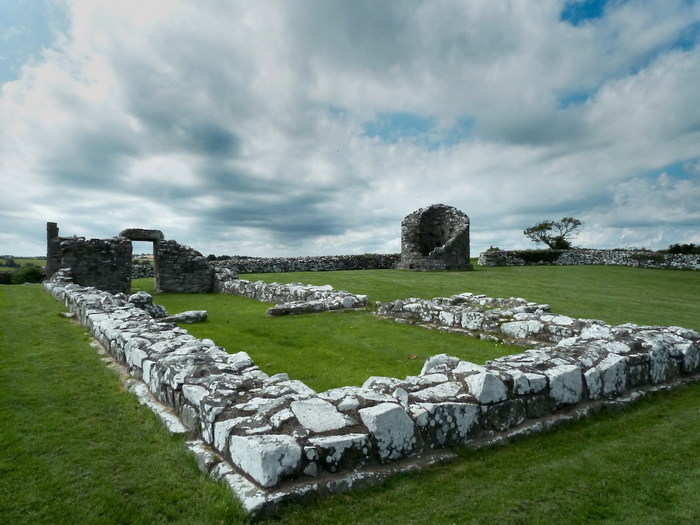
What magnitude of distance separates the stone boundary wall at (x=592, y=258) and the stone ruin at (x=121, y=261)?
2327 cm

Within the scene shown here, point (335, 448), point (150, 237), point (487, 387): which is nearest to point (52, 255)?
point (150, 237)

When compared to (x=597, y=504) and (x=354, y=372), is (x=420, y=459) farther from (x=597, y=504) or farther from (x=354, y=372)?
(x=354, y=372)

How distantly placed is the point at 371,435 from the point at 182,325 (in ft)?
28.4

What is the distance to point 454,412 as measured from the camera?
13.3 ft

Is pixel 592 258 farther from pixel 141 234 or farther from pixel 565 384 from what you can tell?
pixel 565 384

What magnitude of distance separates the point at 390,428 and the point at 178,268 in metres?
20.2

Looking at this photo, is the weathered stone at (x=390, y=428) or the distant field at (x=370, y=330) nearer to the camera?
the weathered stone at (x=390, y=428)

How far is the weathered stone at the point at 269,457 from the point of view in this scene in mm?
3137

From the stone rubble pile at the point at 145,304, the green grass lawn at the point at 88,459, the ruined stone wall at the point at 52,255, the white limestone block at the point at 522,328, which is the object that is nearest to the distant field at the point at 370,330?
the white limestone block at the point at 522,328

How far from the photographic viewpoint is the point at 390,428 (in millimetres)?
3639

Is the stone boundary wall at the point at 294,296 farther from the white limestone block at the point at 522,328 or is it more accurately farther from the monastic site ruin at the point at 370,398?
the white limestone block at the point at 522,328

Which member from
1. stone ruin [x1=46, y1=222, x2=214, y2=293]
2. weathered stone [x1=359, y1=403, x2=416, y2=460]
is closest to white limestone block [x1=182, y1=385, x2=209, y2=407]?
weathered stone [x1=359, y1=403, x2=416, y2=460]

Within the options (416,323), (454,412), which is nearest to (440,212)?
(416,323)

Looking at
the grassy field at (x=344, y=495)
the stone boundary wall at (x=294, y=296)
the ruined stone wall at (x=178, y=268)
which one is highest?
the ruined stone wall at (x=178, y=268)
